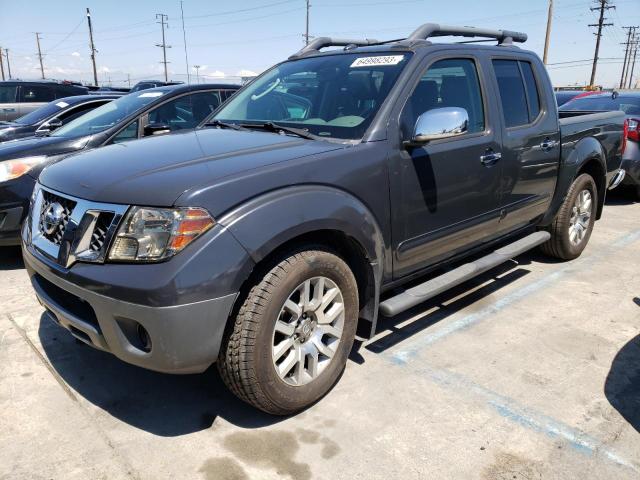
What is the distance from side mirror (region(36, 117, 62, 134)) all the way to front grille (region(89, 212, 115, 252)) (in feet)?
15.7

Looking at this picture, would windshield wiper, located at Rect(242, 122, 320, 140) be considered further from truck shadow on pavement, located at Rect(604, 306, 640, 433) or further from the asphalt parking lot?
truck shadow on pavement, located at Rect(604, 306, 640, 433)

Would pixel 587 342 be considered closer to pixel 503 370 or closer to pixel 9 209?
pixel 503 370

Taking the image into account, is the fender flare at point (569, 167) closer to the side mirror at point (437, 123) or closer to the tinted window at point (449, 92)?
the tinted window at point (449, 92)

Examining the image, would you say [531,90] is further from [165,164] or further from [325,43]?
[165,164]

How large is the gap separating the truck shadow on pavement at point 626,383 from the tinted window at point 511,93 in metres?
1.77

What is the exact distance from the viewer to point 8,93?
1286cm

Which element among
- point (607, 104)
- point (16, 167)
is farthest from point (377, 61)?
point (607, 104)

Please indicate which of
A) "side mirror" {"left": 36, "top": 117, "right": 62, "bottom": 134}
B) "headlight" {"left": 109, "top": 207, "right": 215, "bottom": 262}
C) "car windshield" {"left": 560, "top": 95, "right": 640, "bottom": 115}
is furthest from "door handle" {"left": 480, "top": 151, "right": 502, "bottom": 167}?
"side mirror" {"left": 36, "top": 117, "right": 62, "bottom": 134}

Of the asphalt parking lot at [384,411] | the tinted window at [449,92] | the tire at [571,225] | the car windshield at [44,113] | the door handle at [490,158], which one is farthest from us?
the car windshield at [44,113]

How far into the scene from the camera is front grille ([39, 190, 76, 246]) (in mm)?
2553

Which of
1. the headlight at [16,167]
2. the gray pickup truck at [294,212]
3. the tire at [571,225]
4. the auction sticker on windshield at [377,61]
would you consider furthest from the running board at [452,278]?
the headlight at [16,167]

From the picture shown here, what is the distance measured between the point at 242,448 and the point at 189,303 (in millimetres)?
819

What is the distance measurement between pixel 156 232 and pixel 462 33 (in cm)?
289

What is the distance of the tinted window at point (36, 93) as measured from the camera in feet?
42.2
